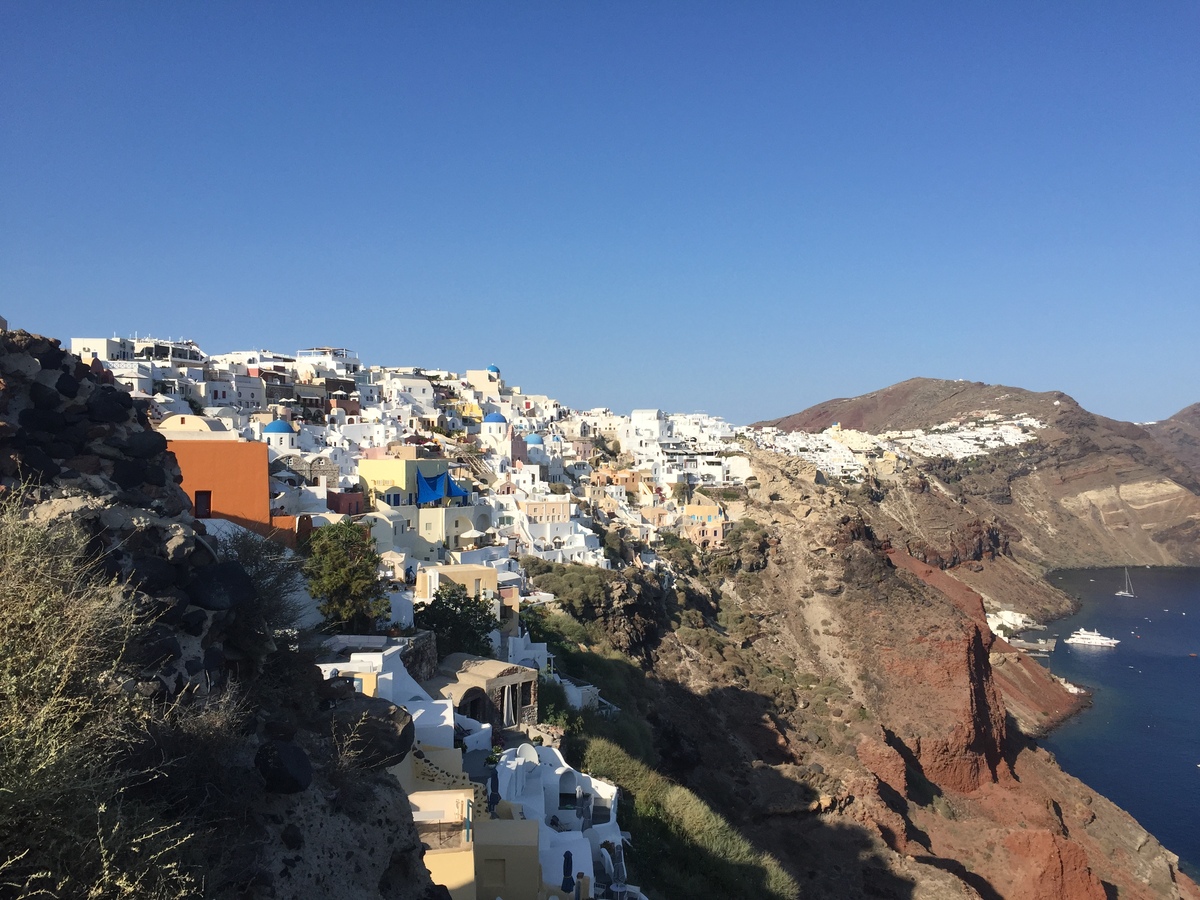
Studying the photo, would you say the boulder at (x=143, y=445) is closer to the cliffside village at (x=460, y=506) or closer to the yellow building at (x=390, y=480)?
the cliffside village at (x=460, y=506)

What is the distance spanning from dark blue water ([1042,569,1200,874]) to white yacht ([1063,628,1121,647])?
682 millimetres

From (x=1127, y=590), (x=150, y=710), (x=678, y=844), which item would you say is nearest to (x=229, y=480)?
(x=678, y=844)

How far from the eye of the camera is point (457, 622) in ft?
54.6

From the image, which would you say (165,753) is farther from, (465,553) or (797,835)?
(465,553)

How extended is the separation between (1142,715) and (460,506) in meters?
37.2

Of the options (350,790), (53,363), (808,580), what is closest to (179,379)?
(808,580)

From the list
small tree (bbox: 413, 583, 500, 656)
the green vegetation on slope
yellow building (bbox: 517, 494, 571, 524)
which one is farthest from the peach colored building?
yellow building (bbox: 517, 494, 571, 524)

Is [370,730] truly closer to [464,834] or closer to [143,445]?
[464,834]

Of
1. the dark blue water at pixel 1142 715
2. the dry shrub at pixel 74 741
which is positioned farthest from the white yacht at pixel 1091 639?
the dry shrub at pixel 74 741

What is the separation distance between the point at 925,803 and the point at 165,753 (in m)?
26.1

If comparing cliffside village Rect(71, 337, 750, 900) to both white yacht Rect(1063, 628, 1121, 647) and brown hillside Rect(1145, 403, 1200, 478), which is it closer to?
white yacht Rect(1063, 628, 1121, 647)

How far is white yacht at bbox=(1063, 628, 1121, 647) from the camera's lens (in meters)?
54.8

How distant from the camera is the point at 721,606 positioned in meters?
36.1

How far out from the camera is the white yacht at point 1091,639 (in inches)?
2157
